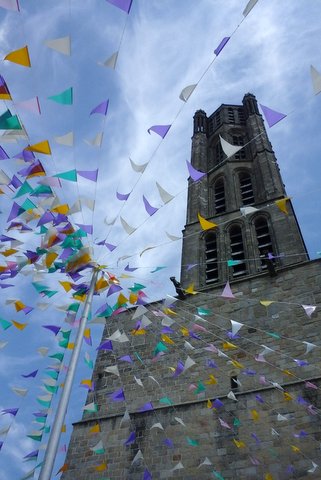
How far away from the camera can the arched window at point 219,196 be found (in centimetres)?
1927

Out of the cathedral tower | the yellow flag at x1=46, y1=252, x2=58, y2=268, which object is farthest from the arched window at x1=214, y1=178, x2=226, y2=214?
the yellow flag at x1=46, y1=252, x2=58, y2=268

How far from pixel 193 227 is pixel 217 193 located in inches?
137

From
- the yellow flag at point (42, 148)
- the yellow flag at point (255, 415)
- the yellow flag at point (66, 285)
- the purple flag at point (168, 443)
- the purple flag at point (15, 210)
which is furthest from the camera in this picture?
the purple flag at point (168, 443)

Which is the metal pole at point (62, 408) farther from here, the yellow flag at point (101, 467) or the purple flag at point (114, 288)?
the yellow flag at point (101, 467)

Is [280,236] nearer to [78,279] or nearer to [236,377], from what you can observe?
[236,377]

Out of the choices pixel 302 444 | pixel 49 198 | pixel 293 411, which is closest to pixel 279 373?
pixel 293 411

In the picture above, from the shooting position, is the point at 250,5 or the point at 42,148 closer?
the point at 250,5

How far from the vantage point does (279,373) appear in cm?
928

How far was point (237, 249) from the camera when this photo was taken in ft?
52.2

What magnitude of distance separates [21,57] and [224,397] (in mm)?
8007

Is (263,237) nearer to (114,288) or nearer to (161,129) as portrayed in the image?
(114,288)

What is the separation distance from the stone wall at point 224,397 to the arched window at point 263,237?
110 inches

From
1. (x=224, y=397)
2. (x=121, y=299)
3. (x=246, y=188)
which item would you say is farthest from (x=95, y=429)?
(x=246, y=188)

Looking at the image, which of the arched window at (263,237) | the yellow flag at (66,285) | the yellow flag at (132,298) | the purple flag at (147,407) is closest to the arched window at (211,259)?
the arched window at (263,237)
